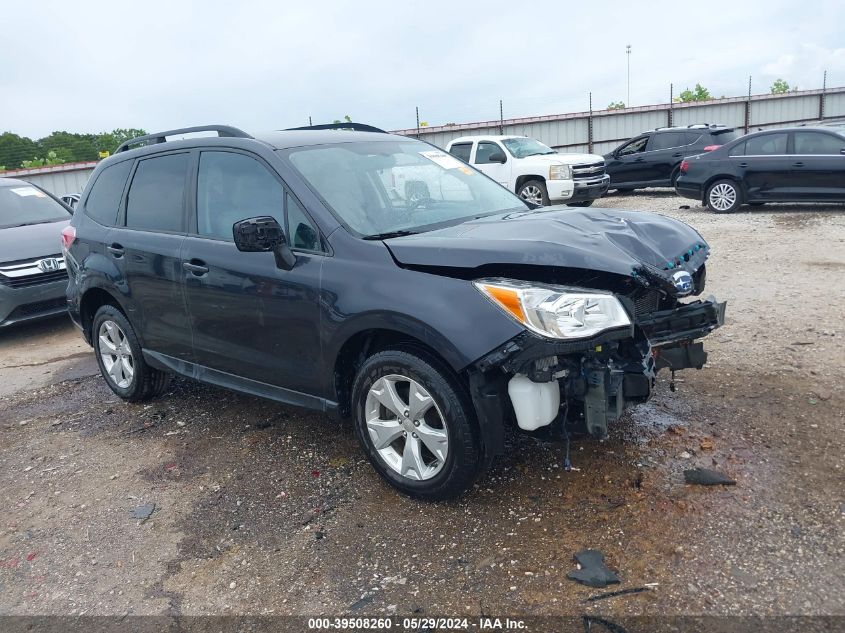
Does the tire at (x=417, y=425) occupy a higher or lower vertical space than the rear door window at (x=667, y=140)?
lower

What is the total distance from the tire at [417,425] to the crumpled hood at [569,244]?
0.52 meters

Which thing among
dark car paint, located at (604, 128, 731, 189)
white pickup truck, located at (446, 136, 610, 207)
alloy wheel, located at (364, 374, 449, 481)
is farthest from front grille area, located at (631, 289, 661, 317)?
dark car paint, located at (604, 128, 731, 189)

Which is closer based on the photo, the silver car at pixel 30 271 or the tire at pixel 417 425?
the tire at pixel 417 425

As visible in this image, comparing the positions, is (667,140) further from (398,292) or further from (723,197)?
(398,292)

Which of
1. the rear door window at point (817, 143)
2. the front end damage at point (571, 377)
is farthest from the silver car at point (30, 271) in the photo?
the rear door window at point (817, 143)

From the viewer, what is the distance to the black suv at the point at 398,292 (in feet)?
10.00

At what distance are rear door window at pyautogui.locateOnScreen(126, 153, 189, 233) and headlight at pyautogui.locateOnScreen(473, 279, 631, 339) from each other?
2402 millimetres

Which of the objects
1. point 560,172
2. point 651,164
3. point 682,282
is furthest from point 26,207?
point 651,164

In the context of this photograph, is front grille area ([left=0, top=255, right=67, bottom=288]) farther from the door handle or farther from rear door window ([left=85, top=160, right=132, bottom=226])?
the door handle

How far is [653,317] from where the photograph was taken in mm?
3402

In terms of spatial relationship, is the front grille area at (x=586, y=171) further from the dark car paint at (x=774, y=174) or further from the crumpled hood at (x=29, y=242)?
the crumpled hood at (x=29, y=242)

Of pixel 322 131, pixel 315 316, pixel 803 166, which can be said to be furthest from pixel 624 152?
pixel 315 316

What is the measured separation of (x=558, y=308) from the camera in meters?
2.96

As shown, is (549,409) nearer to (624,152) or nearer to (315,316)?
(315,316)
